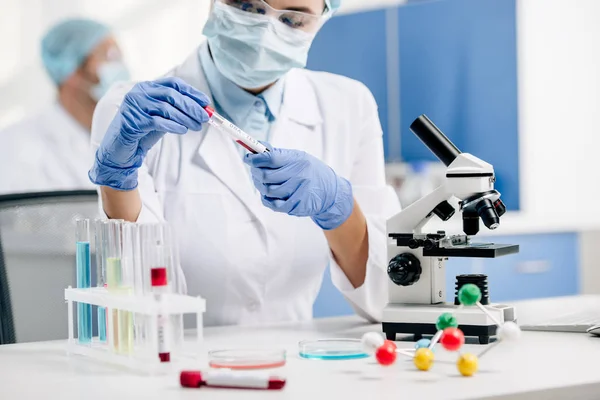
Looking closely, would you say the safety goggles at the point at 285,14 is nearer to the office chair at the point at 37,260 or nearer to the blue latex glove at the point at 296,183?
the blue latex glove at the point at 296,183

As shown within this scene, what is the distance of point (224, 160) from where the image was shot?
2012mm

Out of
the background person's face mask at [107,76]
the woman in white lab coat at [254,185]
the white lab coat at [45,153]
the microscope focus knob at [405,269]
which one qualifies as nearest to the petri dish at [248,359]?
the microscope focus knob at [405,269]

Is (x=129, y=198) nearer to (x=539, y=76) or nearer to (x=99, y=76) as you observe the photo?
(x=99, y=76)

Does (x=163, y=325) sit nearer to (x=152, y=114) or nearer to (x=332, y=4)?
(x=152, y=114)

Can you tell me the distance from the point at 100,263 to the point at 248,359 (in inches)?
12.3

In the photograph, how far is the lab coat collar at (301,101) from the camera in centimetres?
210


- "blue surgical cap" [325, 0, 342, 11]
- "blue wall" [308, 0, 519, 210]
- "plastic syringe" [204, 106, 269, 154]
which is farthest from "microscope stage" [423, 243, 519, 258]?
"blue wall" [308, 0, 519, 210]

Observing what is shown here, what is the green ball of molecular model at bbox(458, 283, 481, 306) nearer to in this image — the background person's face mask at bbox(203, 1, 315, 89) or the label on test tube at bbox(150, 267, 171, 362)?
the label on test tube at bbox(150, 267, 171, 362)

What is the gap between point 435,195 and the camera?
61.7 inches

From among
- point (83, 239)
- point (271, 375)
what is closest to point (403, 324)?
point (271, 375)

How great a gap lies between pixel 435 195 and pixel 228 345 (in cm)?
44

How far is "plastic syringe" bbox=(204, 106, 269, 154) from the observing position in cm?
155

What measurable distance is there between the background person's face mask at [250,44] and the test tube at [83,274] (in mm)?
612

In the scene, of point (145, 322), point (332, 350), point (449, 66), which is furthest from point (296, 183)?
point (449, 66)
